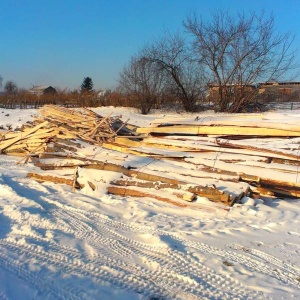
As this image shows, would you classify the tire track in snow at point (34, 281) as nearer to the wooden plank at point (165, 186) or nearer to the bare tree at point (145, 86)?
the wooden plank at point (165, 186)

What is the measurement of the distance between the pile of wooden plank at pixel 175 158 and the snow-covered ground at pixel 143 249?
1.08 feet

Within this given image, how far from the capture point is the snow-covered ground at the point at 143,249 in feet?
10.5

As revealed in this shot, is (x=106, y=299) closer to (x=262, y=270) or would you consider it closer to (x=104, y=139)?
(x=262, y=270)

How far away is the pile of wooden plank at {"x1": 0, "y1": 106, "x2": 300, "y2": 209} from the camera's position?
608 centimetres

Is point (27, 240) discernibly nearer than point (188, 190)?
Yes

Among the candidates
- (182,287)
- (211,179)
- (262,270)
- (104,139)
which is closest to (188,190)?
(211,179)

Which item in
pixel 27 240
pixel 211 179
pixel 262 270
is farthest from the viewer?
pixel 211 179

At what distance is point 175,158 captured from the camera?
7121 millimetres

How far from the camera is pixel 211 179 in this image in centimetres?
615

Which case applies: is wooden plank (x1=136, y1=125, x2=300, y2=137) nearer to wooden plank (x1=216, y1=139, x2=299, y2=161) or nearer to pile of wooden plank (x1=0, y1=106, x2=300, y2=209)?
pile of wooden plank (x1=0, y1=106, x2=300, y2=209)

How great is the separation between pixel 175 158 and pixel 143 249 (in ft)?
10.7

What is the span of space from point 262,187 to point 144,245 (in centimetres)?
291

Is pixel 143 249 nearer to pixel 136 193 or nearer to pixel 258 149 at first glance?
pixel 136 193

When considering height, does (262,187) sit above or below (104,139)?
below
